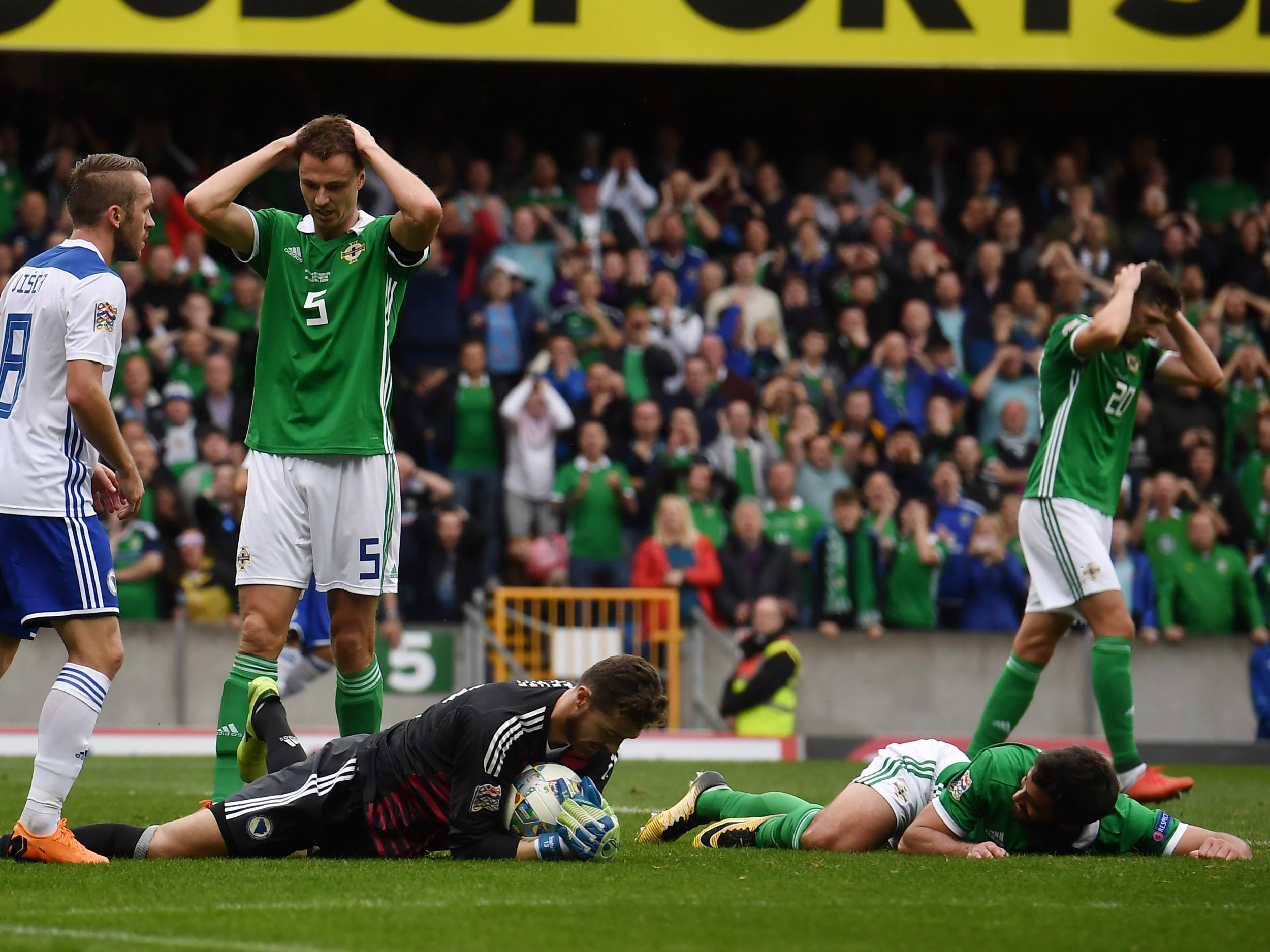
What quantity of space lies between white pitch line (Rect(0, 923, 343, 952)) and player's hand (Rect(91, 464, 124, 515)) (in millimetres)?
1997

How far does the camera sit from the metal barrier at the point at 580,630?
14320mm

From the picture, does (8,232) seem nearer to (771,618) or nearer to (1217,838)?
(771,618)

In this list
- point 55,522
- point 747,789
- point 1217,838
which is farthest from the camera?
point 747,789

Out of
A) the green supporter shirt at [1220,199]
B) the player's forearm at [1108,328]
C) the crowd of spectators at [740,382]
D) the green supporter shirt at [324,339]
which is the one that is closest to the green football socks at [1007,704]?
the player's forearm at [1108,328]

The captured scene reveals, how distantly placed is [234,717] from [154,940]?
2.51 m

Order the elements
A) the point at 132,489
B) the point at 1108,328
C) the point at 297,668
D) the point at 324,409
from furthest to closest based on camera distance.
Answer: the point at 297,668 → the point at 1108,328 → the point at 324,409 → the point at 132,489

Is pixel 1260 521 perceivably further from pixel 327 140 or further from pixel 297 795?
pixel 297 795

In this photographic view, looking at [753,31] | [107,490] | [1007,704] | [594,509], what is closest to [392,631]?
[594,509]

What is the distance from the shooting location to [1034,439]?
15938 mm

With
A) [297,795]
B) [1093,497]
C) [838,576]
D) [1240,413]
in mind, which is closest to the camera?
[297,795]

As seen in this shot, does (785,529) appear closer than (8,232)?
Yes

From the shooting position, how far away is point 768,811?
6.90 metres

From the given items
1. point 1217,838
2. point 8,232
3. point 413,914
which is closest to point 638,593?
point 8,232

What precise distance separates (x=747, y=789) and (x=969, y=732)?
5.12m
